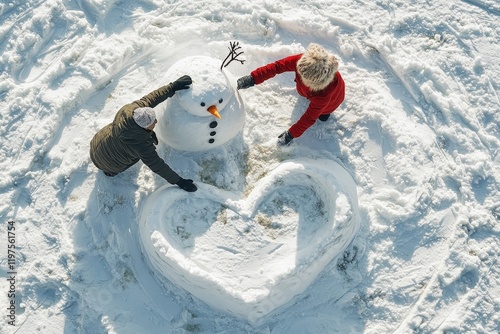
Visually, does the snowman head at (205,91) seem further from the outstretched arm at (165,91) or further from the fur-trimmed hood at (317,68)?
the fur-trimmed hood at (317,68)

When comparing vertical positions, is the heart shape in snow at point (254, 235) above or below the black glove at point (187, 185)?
below

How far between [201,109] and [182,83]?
235 millimetres

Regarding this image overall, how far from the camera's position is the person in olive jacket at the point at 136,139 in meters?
3.24

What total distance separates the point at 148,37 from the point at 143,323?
8.45ft

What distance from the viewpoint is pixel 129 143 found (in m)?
3.33

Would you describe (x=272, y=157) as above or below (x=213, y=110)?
below

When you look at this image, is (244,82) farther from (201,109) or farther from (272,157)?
(272,157)

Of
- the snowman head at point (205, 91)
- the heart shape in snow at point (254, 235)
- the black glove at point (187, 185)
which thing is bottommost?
the heart shape in snow at point (254, 235)

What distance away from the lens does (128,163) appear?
3.72 meters

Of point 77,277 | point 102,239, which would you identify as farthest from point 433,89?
point 77,277

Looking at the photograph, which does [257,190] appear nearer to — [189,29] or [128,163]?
[128,163]

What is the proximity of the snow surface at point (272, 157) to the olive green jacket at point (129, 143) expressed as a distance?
1.54ft

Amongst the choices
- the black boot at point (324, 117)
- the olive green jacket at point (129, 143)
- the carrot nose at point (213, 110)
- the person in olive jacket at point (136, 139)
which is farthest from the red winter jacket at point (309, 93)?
the olive green jacket at point (129, 143)

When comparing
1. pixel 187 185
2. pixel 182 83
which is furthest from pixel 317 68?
pixel 187 185
